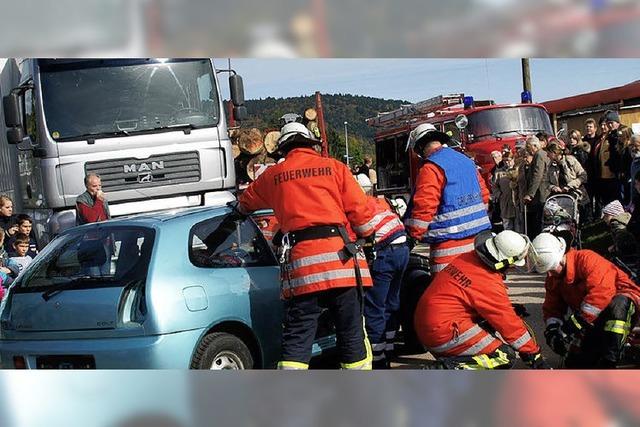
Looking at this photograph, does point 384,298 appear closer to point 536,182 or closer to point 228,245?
point 228,245

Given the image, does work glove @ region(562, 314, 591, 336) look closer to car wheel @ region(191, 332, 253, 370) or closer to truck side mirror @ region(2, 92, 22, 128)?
car wheel @ region(191, 332, 253, 370)

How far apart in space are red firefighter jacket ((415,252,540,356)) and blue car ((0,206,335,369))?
779 millimetres

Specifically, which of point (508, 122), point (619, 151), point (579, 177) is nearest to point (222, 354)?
point (579, 177)

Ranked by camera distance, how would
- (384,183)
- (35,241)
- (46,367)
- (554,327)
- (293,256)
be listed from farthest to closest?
(384,183)
(35,241)
(554,327)
(293,256)
(46,367)

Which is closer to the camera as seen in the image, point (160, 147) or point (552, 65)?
point (552, 65)

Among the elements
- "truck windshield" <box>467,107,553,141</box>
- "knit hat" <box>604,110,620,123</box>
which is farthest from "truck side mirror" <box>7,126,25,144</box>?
"knit hat" <box>604,110,620,123</box>

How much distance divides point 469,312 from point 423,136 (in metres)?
1.05

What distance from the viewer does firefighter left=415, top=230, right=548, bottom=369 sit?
13.5ft

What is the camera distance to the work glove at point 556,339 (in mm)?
4363

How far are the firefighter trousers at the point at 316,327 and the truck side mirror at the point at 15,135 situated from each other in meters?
2.16

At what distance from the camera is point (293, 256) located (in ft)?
13.0
